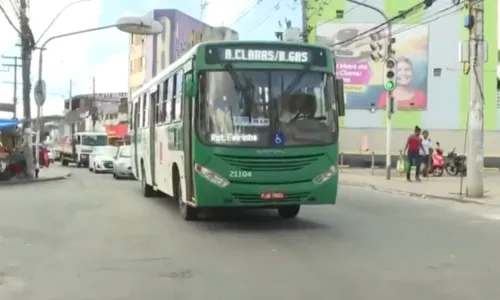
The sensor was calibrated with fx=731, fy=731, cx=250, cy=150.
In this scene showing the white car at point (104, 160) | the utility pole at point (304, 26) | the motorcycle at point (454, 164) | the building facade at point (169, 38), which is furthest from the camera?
the building facade at point (169, 38)

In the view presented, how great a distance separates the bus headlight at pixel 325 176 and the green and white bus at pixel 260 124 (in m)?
0.02

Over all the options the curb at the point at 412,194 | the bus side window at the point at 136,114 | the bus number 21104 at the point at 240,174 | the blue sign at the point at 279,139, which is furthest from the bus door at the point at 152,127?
the curb at the point at 412,194

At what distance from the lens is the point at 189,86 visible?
12180 millimetres

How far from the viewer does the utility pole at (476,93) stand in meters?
18.8

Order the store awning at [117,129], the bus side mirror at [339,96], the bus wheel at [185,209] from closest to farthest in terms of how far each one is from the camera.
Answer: the bus side mirror at [339,96] → the bus wheel at [185,209] → the store awning at [117,129]

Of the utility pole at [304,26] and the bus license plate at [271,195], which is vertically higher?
the utility pole at [304,26]

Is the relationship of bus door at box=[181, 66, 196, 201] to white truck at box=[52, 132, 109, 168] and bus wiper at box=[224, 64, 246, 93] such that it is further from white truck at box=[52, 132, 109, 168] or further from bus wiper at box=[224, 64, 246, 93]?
white truck at box=[52, 132, 109, 168]

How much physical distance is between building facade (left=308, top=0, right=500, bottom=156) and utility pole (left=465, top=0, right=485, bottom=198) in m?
30.2

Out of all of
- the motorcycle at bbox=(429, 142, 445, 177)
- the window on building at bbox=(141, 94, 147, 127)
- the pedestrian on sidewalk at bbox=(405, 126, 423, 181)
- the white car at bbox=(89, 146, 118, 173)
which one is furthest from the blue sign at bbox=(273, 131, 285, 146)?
the white car at bbox=(89, 146, 118, 173)

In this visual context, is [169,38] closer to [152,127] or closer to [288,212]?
[152,127]

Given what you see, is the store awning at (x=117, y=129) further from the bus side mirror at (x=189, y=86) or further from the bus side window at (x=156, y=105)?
the bus side mirror at (x=189, y=86)

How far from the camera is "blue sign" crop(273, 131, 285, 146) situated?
11938mm

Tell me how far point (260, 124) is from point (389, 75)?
16.6 metres

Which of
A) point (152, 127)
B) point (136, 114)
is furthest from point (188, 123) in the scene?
point (136, 114)
